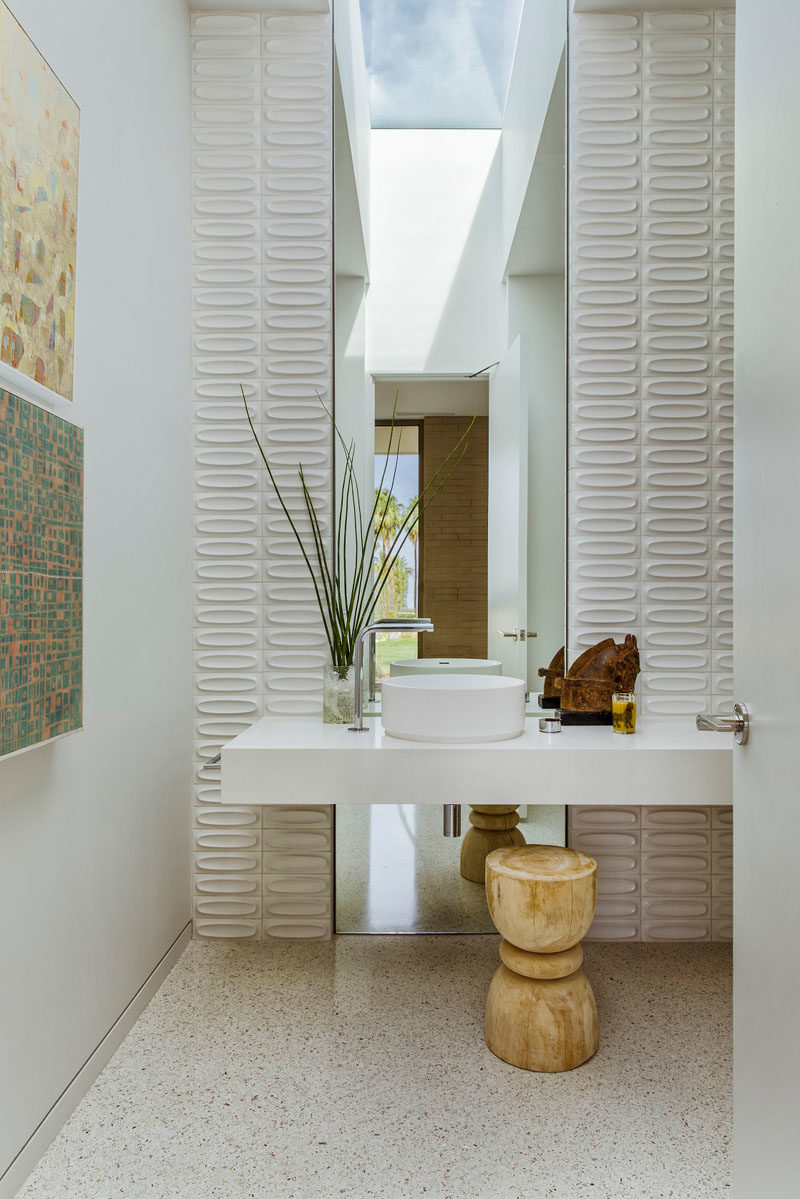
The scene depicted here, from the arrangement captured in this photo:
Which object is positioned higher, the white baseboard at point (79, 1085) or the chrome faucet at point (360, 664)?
the chrome faucet at point (360, 664)

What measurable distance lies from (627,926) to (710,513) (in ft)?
4.27

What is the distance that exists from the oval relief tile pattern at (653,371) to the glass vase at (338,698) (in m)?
0.71

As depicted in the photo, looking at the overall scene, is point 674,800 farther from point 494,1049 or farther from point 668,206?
point 668,206

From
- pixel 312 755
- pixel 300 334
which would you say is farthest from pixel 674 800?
pixel 300 334

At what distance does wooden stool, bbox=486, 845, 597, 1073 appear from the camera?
1.79m

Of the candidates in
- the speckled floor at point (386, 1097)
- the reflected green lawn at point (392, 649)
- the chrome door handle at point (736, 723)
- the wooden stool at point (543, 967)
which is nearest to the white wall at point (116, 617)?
the speckled floor at point (386, 1097)

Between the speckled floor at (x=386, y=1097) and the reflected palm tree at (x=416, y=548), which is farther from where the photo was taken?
the reflected palm tree at (x=416, y=548)

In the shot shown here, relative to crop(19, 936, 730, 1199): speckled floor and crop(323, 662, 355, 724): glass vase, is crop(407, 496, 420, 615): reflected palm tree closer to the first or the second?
crop(323, 662, 355, 724): glass vase

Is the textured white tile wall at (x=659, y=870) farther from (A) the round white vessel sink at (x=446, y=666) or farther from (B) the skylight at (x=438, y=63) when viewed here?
(B) the skylight at (x=438, y=63)

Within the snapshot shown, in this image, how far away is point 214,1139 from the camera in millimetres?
1582

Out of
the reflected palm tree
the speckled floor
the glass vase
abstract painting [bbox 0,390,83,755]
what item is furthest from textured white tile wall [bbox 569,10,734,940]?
abstract painting [bbox 0,390,83,755]

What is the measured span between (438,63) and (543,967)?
2629 millimetres

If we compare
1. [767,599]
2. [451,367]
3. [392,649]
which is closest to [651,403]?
[451,367]

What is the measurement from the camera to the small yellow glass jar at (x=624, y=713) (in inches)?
87.0
